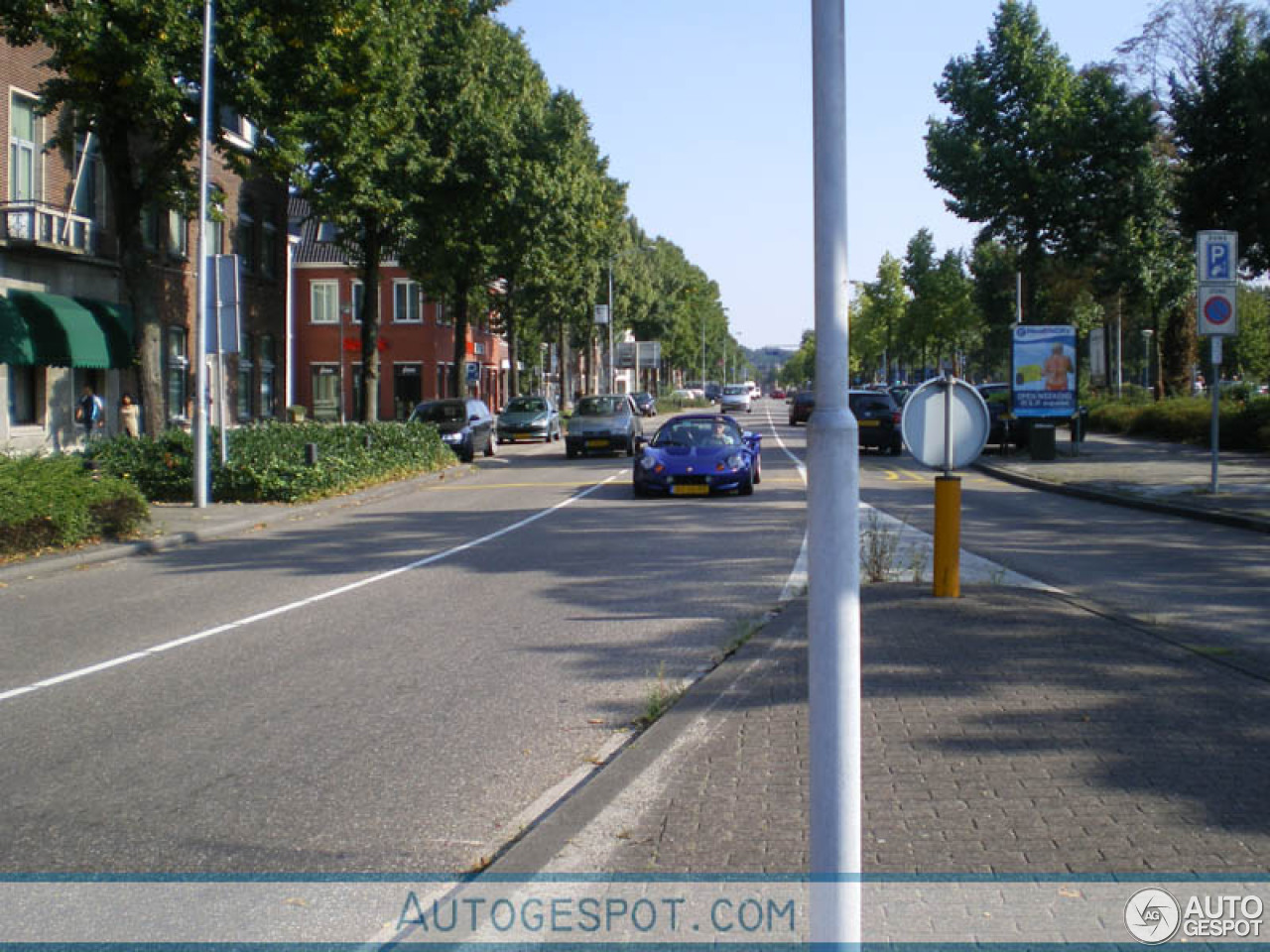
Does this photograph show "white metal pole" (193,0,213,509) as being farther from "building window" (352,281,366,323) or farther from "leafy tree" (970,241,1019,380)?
"building window" (352,281,366,323)

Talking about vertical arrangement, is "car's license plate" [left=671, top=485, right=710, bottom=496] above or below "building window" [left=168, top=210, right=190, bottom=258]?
below

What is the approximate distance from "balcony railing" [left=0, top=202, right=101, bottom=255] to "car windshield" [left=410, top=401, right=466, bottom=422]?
8.83 m

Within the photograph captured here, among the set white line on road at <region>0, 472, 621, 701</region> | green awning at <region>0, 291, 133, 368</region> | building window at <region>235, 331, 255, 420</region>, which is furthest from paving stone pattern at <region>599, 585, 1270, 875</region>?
building window at <region>235, 331, 255, 420</region>

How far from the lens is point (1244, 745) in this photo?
5.11 metres

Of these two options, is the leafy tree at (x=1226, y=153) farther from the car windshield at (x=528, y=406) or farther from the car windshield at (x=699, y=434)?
the car windshield at (x=528, y=406)

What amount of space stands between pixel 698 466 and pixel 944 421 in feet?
36.4

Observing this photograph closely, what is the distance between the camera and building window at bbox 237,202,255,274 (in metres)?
38.3

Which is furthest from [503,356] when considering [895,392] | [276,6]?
[276,6]

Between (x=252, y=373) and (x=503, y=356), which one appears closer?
(x=252, y=373)

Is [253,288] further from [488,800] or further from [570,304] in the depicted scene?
[488,800]

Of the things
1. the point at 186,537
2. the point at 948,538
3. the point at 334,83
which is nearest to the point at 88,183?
the point at 334,83

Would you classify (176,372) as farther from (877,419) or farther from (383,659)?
(383,659)

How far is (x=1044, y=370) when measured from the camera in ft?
93.8

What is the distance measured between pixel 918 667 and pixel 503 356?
223 ft
